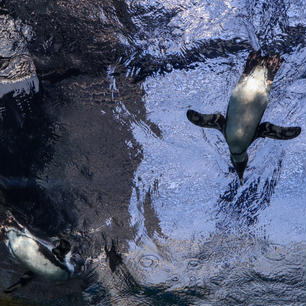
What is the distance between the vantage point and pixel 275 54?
3.80 meters

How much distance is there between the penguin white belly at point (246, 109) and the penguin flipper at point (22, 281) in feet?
Result: 8.92

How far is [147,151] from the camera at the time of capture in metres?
4.43

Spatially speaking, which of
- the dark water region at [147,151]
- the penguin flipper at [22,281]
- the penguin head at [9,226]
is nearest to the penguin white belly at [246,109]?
the dark water region at [147,151]

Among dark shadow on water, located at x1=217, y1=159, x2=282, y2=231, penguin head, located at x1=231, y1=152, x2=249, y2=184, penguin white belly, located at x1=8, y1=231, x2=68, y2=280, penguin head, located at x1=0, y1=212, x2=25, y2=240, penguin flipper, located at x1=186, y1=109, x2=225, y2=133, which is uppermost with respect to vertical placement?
penguin flipper, located at x1=186, y1=109, x2=225, y2=133

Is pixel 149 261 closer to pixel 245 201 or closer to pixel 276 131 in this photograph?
pixel 245 201

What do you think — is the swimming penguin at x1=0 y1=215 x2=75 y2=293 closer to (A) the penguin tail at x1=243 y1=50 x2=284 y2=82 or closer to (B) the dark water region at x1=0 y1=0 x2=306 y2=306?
(B) the dark water region at x1=0 y1=0 x2=306 y2=306

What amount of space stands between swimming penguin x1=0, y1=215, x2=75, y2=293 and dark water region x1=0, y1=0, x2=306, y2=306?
0.11 m

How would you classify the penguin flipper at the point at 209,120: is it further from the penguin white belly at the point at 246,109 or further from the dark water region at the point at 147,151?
the dark water region at the point at 147,151

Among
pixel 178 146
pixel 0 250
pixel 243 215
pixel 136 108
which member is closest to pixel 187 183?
pixel 178 146

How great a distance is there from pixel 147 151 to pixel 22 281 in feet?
7.14

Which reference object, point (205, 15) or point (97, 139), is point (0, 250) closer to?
point (97, 139)

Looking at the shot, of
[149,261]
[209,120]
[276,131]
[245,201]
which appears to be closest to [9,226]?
[149,261]

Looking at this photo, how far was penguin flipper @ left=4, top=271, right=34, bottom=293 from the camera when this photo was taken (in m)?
4.45

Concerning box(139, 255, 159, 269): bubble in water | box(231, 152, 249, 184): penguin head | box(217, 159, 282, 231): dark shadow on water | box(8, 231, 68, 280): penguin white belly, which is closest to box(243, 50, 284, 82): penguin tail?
box(231, 152, 249, 184): penguin head
